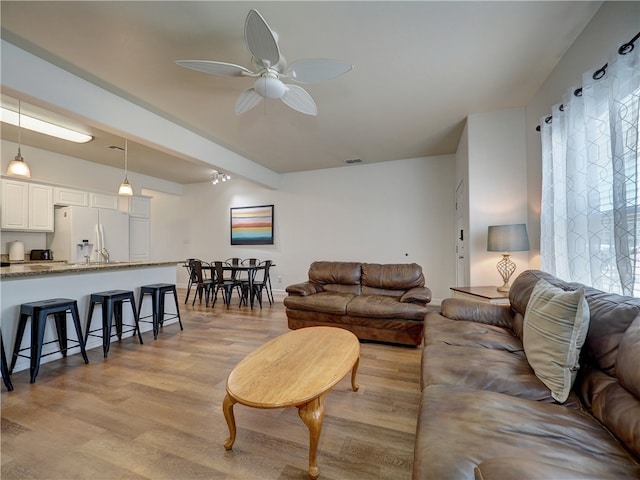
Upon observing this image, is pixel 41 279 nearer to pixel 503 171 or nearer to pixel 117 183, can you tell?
→ pixel 117 183

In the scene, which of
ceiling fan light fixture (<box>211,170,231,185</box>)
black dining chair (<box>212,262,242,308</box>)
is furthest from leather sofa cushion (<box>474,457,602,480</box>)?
ceiling fan light fixture (<box>211,170,231,185</box>)

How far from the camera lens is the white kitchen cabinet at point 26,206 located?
162 inches

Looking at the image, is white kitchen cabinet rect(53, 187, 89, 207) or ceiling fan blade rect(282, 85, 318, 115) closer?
ceiling fan blade rect(282, 85, 318, 115)

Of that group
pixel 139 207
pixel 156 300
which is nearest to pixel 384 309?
pixel 156 300

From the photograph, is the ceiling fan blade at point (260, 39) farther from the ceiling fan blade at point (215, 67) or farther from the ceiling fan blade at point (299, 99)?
the ceiling fan blade at point (299, 99)

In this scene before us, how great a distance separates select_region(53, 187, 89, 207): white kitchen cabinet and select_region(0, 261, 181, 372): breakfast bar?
2.16m

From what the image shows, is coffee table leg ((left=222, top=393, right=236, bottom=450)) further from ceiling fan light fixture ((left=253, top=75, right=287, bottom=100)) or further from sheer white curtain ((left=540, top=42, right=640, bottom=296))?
sheer white curtain ((left=540, top=42, right=640, bottom=296))

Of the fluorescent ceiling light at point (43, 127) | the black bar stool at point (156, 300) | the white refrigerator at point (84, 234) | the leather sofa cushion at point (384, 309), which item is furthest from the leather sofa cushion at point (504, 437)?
the white refrigerator at point (84, 234)

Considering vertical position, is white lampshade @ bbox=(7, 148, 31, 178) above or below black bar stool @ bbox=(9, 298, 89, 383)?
above

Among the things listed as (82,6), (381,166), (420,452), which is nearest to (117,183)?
(82,6)

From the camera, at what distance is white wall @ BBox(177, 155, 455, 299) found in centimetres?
498

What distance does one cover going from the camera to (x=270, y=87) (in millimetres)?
2021

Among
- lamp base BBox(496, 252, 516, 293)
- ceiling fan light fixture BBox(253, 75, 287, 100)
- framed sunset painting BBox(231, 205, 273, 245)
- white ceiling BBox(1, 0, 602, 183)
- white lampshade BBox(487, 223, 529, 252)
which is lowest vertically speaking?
lamp base BBox(496, 252, 516, 293)

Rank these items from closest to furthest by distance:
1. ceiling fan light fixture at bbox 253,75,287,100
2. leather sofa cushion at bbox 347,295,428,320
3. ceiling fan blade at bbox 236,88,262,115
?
ceiling fan light fixture at bbox 253,75,287,100
ceiling fan blade at bbox 236,88,262,115
leather sofa cushion at bbox 347,295,428,320
